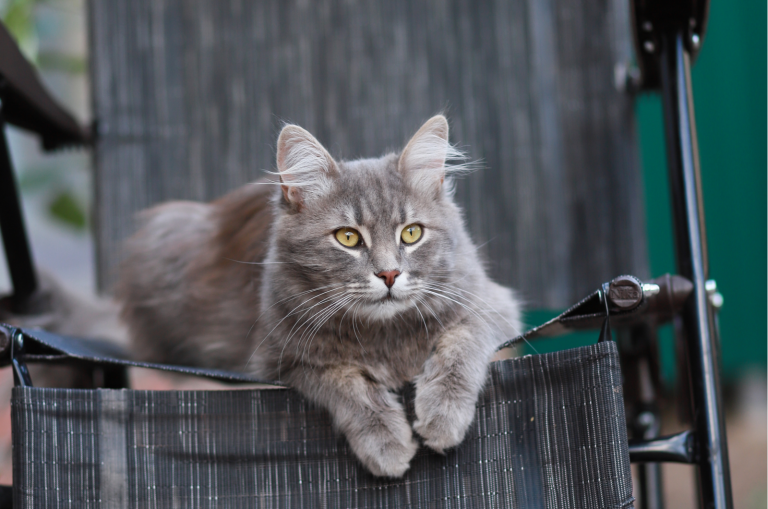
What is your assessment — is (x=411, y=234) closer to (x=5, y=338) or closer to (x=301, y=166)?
(x=301, y=166)

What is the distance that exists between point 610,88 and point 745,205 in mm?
1496

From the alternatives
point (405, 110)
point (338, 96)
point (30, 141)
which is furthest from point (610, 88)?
point (30, 141)

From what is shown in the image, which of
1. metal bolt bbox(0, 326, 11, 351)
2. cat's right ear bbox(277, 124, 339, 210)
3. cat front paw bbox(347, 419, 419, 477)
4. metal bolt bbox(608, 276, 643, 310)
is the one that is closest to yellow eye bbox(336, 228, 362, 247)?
cat's right ear bbox(277, 124, 339, 210)

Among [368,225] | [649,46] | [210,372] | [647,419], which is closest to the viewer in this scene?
[210,372]

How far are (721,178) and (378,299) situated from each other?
2643 millimetres

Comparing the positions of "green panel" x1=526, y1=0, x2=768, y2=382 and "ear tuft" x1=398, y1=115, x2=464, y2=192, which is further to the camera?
"green panel" x1=526, y1=0, x2=768, y2=382

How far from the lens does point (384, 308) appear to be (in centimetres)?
118

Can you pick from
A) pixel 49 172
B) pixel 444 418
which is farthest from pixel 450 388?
pixel 49 172

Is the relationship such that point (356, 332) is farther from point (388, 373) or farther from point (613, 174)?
point (613, 174)

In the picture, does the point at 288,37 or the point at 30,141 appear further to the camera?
the point at 30,141

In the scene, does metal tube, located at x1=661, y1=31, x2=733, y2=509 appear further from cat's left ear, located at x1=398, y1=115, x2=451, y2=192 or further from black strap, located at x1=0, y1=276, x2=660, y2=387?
cat's left ear, located at x1=398, y1=115, x2=451, y2=192

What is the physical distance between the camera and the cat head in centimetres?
119

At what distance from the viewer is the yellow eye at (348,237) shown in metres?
1.26

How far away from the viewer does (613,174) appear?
2.14m
